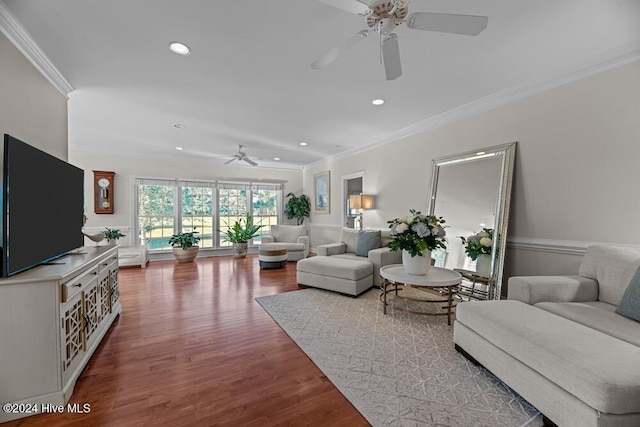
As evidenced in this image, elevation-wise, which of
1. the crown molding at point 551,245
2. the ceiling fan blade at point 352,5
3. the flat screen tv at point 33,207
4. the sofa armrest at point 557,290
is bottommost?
the sofa armrest at point 557,290

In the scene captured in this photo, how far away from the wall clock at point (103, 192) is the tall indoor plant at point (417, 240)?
6227 mm

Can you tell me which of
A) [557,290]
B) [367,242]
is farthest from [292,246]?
[557,290]

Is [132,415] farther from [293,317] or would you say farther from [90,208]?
[90,208]

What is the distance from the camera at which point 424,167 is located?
13.4ft

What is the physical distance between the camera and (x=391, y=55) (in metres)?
1.79

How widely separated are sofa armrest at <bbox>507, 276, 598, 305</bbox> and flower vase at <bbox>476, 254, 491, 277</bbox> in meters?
0.89

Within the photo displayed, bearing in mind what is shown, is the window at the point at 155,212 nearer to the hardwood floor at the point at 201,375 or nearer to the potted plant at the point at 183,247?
the potted plant at the point at 183,247

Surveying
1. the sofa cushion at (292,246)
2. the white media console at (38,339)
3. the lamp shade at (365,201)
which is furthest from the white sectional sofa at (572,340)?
the sofa cushion at (292,246)

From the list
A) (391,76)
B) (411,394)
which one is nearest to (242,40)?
(391,76)

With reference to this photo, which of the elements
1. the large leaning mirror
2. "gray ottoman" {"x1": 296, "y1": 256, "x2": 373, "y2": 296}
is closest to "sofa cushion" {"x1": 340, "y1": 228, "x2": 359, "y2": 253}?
"gray ottoman" {"x1": 296, "y1": 256, "x2": 373, "y2": 296}

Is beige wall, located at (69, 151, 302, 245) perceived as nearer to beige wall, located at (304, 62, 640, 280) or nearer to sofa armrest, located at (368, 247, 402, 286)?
sofa armrest, located at (368, 247, 402, 286)

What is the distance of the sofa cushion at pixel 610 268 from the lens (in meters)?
2.00

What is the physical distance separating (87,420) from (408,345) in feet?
7.39

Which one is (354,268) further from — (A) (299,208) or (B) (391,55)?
(A) (299,208)
